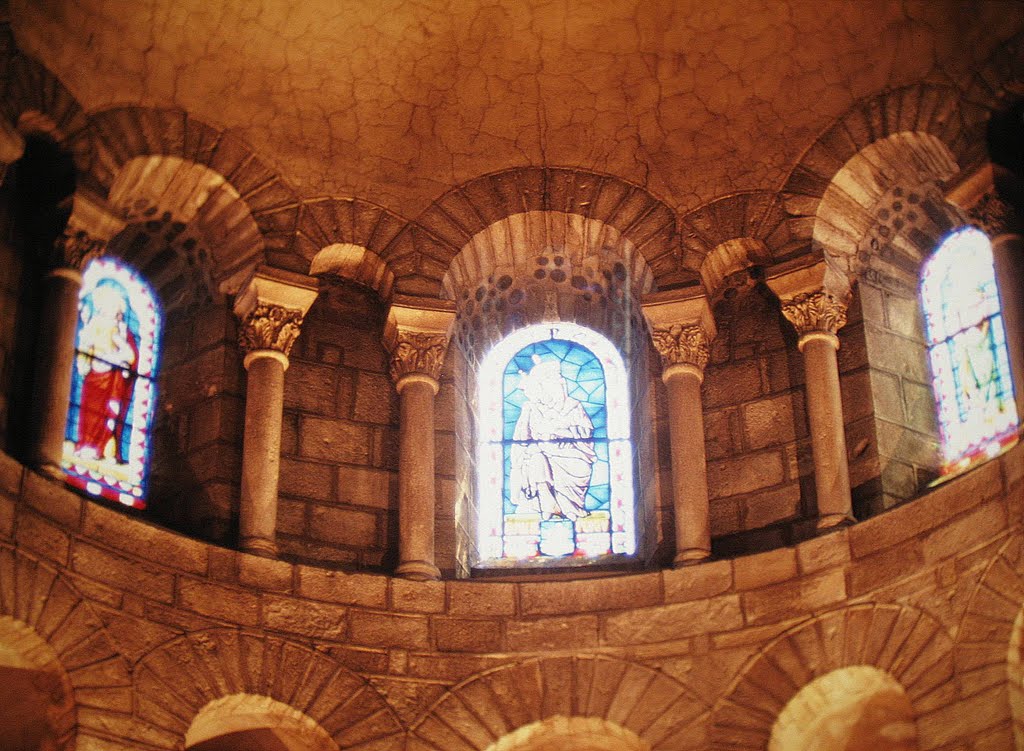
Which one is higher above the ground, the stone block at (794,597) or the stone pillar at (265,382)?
the stone pillar at (265,382)

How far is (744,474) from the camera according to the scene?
599 inches

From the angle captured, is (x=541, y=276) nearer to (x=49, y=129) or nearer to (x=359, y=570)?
(x=359, y=570)

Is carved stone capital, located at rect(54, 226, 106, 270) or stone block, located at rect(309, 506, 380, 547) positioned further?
stone block, located at rect(309, 506, 380, 547)

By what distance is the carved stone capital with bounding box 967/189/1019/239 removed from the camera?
47.6ft

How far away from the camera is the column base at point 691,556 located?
14.7m

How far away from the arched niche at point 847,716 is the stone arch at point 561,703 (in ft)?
2.02

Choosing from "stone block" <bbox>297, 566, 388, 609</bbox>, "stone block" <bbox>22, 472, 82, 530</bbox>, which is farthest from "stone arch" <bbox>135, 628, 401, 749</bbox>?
"stone block" <bbox>22, 472, 82, 530</bbox>

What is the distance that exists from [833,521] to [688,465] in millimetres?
1170

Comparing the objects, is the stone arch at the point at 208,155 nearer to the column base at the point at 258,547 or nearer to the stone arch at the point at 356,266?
the stone arch at the point at 356,266

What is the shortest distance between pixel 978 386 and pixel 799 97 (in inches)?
97.1

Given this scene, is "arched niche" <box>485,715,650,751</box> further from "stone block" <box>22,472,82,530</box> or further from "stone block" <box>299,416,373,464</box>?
"stone block" <box>22,472,82,530</box>

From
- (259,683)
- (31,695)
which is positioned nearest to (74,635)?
(31,695)

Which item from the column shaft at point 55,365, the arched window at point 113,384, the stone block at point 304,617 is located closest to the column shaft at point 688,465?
the stone block at point 304,617

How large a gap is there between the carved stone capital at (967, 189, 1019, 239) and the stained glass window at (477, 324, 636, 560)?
3111mm
